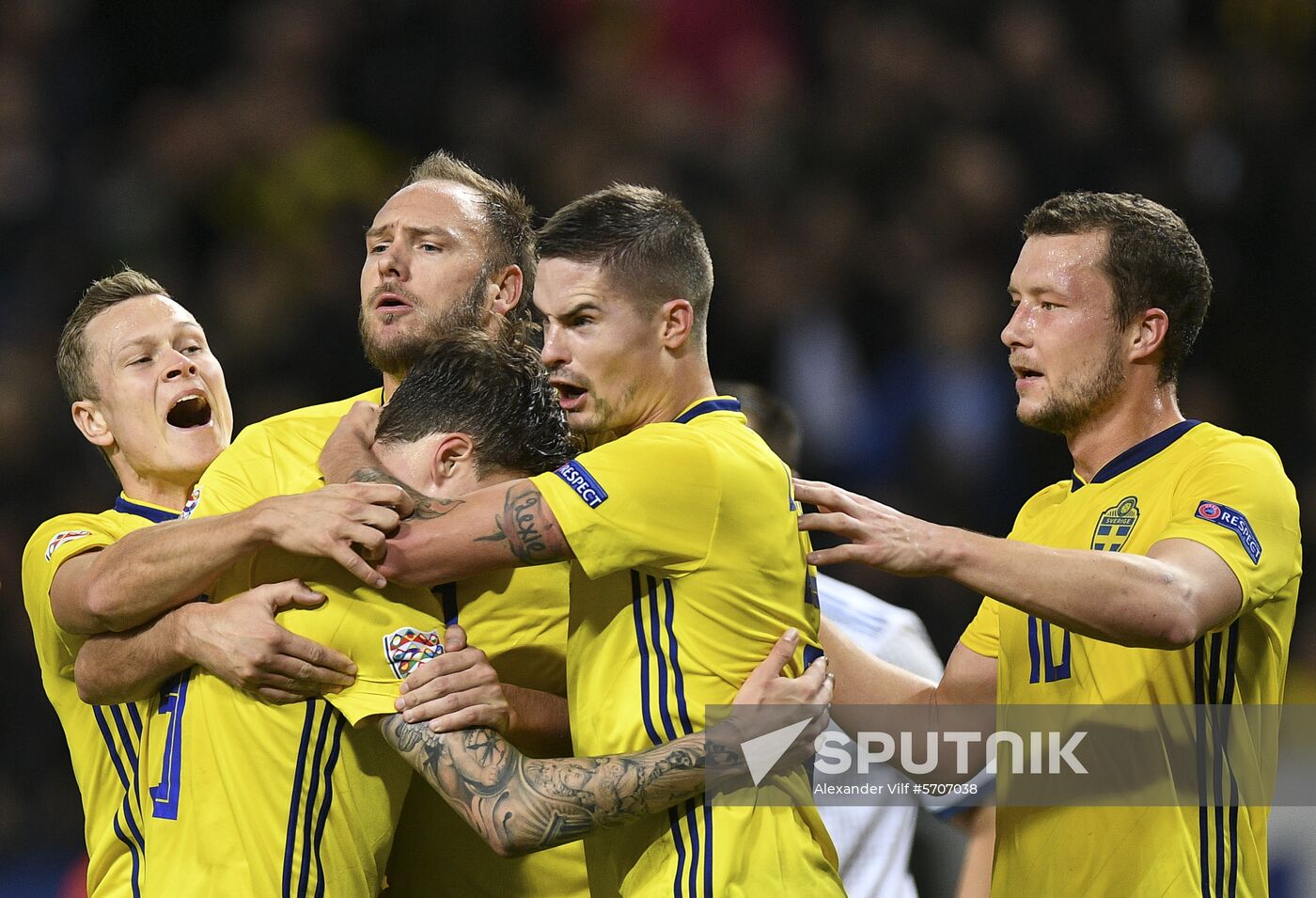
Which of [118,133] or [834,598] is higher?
[118,133]

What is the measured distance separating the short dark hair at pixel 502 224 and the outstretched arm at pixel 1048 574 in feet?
4.99

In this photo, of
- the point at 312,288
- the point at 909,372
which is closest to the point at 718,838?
the point at 909,372

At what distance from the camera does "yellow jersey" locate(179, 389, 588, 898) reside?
3.71 meters

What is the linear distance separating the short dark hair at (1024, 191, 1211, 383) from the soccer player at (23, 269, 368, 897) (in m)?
2.23

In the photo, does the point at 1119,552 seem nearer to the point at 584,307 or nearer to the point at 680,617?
the point at 680,617

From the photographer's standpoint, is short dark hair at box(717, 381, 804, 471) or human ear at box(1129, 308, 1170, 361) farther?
short dark hair at box(717, 381, 804, 471)

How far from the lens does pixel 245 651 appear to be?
3.31 meters

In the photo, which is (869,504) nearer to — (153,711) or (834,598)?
(153,711)

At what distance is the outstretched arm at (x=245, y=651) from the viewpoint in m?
3.31

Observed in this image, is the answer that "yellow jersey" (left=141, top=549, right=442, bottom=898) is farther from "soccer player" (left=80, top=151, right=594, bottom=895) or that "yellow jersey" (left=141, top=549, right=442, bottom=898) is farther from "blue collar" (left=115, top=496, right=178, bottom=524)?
"blue collar" (left=115, top=496, right=178, bottom=524)

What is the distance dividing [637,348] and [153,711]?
1.46 m

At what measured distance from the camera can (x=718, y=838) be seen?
3404mm

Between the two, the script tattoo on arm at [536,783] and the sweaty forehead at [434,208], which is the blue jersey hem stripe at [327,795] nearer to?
the script tattoo on arm at [536,783]
